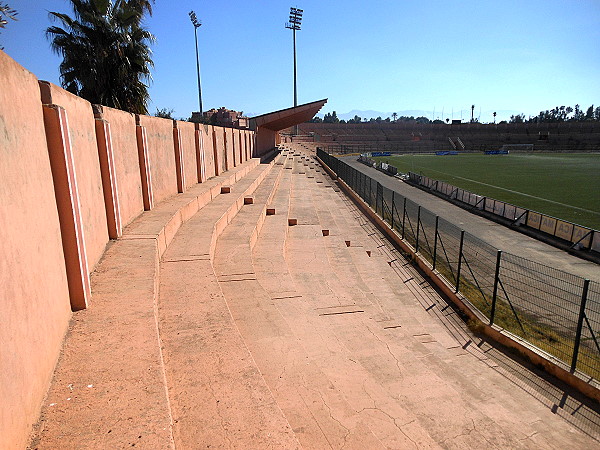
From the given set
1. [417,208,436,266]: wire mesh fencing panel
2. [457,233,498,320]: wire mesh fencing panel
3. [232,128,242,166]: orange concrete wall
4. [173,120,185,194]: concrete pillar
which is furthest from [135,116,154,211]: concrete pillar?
[232,128,242,166]: orange concrete wall

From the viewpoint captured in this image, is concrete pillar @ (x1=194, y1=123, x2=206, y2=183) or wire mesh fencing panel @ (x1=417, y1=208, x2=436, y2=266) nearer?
wire mesh fencing panel @ (x1=417, y1=208, x2=436, y2=266)

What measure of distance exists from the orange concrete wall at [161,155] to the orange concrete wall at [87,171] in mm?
3204

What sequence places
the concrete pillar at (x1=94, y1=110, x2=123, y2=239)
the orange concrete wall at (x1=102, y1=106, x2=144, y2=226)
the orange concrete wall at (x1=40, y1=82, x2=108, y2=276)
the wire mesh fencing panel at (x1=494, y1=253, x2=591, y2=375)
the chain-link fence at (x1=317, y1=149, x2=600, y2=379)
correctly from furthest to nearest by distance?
the wire mesh fencing panel at (x1=494, y1=253, x2=591, y2=375), the orange concrete wall at (x1=102, y1=106, x2=144, y2=226), the chain-link fence at (x1=317, y1=149, x2=600, y2=379), the concrete pillar at (x1=94, y1=110, x2=123, y2=239), the orange concrete wall at (x1=40, y1=82, x2=108, y2=276)

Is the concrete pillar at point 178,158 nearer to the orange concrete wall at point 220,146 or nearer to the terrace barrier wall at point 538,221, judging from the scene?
the orange concrete wall at point 220,146

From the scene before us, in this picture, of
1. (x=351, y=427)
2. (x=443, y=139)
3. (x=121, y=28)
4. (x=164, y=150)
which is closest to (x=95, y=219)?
(x=351, y=427)

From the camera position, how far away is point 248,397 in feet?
12.3

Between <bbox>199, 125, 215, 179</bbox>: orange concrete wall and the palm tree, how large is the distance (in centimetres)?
487

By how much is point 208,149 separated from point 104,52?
A: 676 centimetres

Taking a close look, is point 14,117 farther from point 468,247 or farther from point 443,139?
point 443,139

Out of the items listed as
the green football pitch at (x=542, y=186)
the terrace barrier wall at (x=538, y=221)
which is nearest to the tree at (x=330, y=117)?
the green football pitch at (x=542, y=186)

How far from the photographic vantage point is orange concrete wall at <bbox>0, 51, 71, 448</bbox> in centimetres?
270

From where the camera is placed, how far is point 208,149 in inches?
694

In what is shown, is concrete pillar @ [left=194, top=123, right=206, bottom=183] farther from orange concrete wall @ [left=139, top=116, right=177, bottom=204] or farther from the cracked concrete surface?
the cracked concrete surface

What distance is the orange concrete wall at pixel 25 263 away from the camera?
2703mm
